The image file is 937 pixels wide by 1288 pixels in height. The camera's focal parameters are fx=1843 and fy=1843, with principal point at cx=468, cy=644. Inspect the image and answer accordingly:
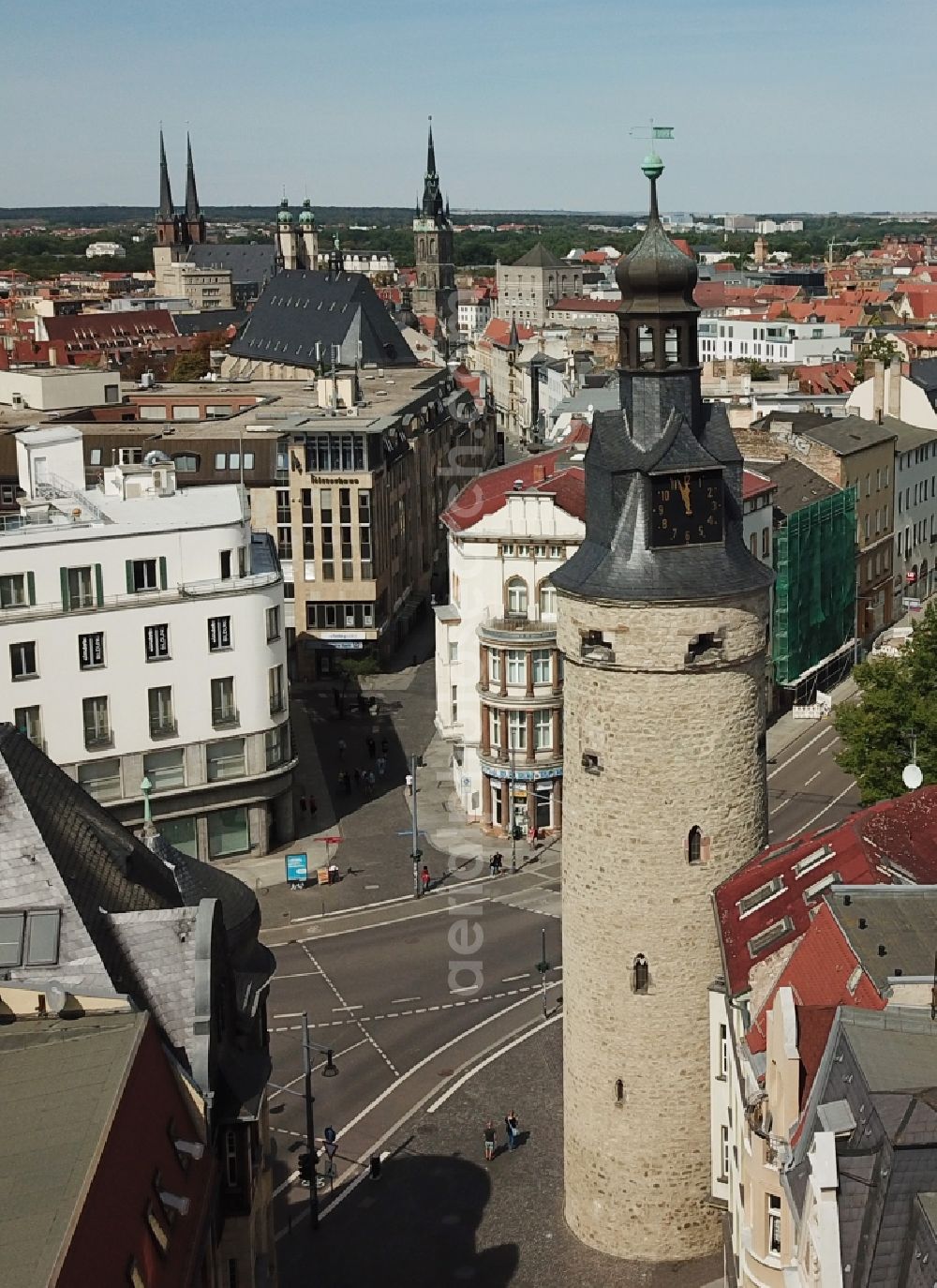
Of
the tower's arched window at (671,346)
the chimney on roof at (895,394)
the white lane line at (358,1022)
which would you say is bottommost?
the white lane line at (358,1022)

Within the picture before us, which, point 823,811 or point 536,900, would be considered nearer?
point 536,900

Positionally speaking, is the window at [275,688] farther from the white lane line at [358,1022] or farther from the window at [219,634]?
the white lane line at [358,1022]

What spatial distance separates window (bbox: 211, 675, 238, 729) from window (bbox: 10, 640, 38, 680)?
7165 millimetres

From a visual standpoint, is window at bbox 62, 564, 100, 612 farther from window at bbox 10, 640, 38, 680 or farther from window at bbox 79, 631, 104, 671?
window at bbox 10, 640, 38, 680

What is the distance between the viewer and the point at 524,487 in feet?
251

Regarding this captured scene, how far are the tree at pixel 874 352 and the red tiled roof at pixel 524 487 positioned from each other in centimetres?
9504

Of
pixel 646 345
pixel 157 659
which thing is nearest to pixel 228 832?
pixel 157 659

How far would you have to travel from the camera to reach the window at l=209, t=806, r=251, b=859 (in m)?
73.1

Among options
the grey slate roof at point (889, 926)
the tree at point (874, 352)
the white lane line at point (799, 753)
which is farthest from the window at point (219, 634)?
the tree at point (874, 352)

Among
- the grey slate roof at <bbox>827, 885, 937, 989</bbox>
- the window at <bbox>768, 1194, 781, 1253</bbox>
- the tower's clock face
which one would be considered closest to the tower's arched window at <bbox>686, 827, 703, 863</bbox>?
the grey slate roof at <bbox>827, 885, 937, 989</bbox>

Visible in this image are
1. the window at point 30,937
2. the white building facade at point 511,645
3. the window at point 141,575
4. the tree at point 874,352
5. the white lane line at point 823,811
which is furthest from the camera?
the tree at point 874,352

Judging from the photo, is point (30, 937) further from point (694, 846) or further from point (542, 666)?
point (542, 666)

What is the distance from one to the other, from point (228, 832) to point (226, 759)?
10.5ft

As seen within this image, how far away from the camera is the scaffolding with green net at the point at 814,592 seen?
95.0 metres
